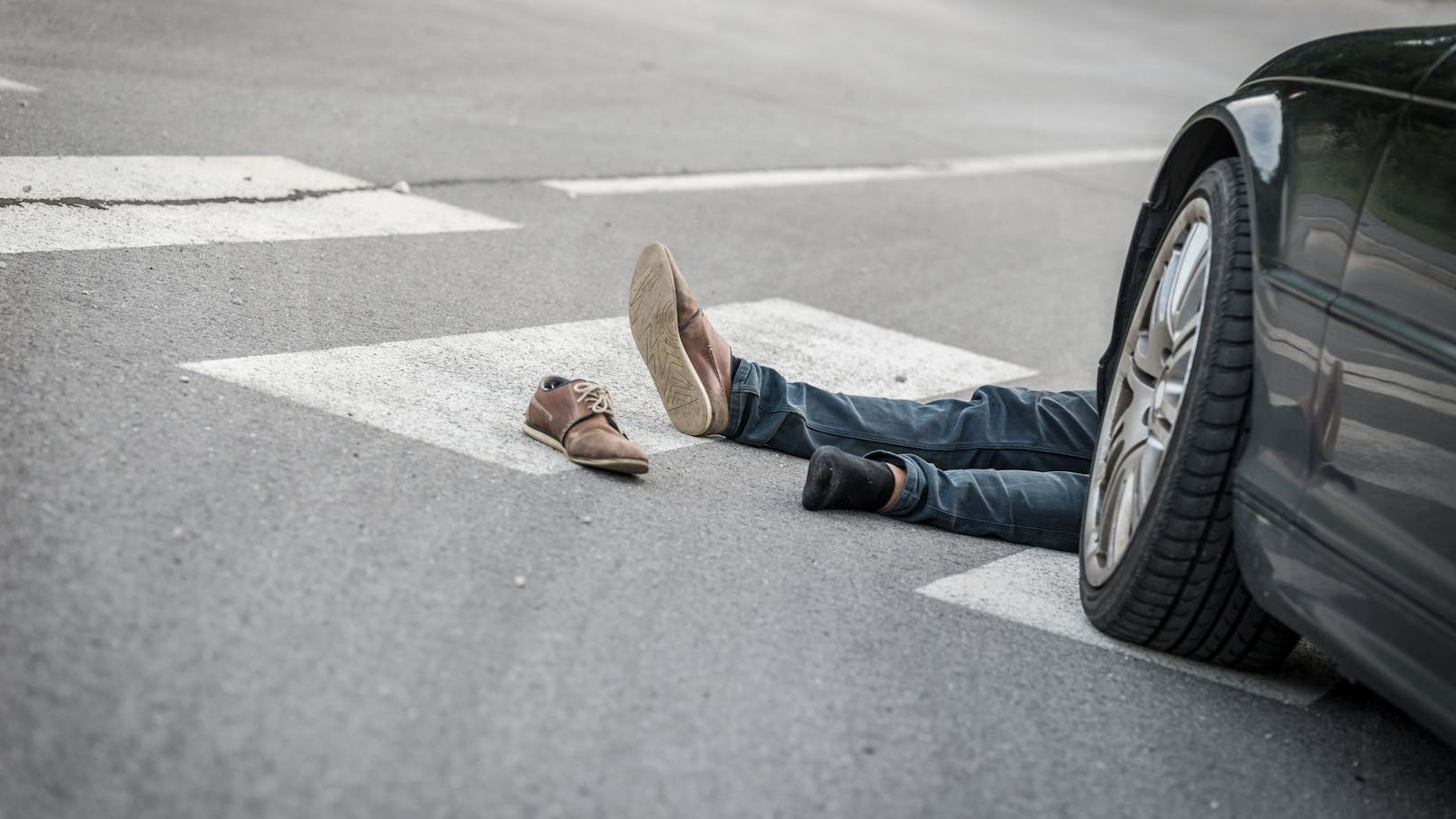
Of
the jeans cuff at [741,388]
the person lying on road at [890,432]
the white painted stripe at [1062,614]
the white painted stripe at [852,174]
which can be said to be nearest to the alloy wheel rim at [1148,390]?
the white painted stripe at [1062,614]

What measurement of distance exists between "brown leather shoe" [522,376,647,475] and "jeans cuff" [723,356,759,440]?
0.33 metres

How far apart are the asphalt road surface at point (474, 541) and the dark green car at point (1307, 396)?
0.27m

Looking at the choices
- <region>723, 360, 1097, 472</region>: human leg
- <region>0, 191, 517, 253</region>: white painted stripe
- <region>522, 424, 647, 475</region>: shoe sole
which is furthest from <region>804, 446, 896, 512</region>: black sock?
<region>0, 191, 517, 253</region>: white painted stripe

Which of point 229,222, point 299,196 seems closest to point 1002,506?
point 229,222

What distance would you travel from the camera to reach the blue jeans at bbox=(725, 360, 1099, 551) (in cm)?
363

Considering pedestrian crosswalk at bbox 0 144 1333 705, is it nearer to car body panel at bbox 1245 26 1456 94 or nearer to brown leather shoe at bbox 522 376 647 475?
brown leather shoe at bbox 522 376 647 475

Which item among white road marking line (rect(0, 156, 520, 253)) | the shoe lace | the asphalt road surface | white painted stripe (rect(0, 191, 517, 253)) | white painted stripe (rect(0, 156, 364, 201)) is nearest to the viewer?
the asphalt road surface

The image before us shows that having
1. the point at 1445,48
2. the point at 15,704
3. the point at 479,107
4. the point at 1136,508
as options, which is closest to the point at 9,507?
the point at 15,704

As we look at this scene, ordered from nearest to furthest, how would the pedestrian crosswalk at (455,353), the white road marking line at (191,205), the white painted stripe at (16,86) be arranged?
the pedestrian crosswalk at (455,353) → the white road marking line at (191,205) → the white painted stripe at (16,86)

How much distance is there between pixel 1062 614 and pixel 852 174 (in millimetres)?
5874

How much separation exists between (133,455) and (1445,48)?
103 inches

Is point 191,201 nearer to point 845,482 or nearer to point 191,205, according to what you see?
point 191,205

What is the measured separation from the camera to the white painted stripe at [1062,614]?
3.05m

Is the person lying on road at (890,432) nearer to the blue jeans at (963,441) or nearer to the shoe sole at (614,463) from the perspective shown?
the blue jeans at (963,441)
